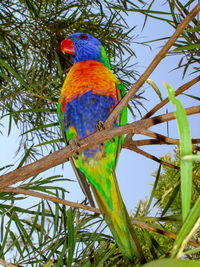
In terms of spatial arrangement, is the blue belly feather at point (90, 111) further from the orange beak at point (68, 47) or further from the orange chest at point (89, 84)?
the orange beak at point (68, 47)

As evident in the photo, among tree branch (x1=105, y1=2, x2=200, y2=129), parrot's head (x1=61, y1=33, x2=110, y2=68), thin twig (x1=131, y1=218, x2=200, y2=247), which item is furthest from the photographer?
parrot's head (x1=61, y1=33, x2=110, y2=68)

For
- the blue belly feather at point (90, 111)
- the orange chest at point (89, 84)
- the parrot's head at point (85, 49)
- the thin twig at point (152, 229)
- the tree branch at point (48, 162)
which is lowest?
the thin twig at point (152, 229)

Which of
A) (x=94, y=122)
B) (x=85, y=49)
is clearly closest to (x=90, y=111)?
(x=94, y=122)

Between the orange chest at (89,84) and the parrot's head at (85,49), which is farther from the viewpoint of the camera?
the parrot's head at (85,49)

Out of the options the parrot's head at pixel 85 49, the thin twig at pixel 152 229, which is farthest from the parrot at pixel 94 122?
the parrot's head at pixel 85 49

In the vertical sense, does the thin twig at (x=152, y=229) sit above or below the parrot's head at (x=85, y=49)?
below

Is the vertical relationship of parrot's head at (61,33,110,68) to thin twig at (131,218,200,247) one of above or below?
above

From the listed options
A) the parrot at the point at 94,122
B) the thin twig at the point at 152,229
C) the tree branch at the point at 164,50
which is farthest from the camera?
the parrot at the point at 94,122

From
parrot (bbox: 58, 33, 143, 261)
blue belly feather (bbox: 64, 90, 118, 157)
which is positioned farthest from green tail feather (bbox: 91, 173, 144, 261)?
blue belly feather (bbox: 64, 90, 118, 157)

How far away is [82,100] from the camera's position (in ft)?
3.01

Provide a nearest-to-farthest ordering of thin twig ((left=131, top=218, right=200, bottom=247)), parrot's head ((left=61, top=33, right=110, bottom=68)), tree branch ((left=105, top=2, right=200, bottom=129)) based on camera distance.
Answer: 1. tree branch ((left=105, top=2, right=200, bottom=129))
2. thin twig ((left=131, top=218, right=200, bottom=247))
3. parrot's head ((left=61, top=33, right=110, bottom=68))

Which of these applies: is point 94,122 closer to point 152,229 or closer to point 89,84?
point 89,84

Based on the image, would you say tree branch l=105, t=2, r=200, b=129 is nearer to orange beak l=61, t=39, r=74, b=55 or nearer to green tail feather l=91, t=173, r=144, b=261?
green tail feather l=91, t=173, r=144, b=261

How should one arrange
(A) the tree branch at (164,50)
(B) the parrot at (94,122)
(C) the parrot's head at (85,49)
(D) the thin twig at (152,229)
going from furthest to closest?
(C) the parrot's head at (85,49) < (B) the parrot at (94,122) < (D) the thin twig at (152,229) < (A) the tree branch at (164,50)
